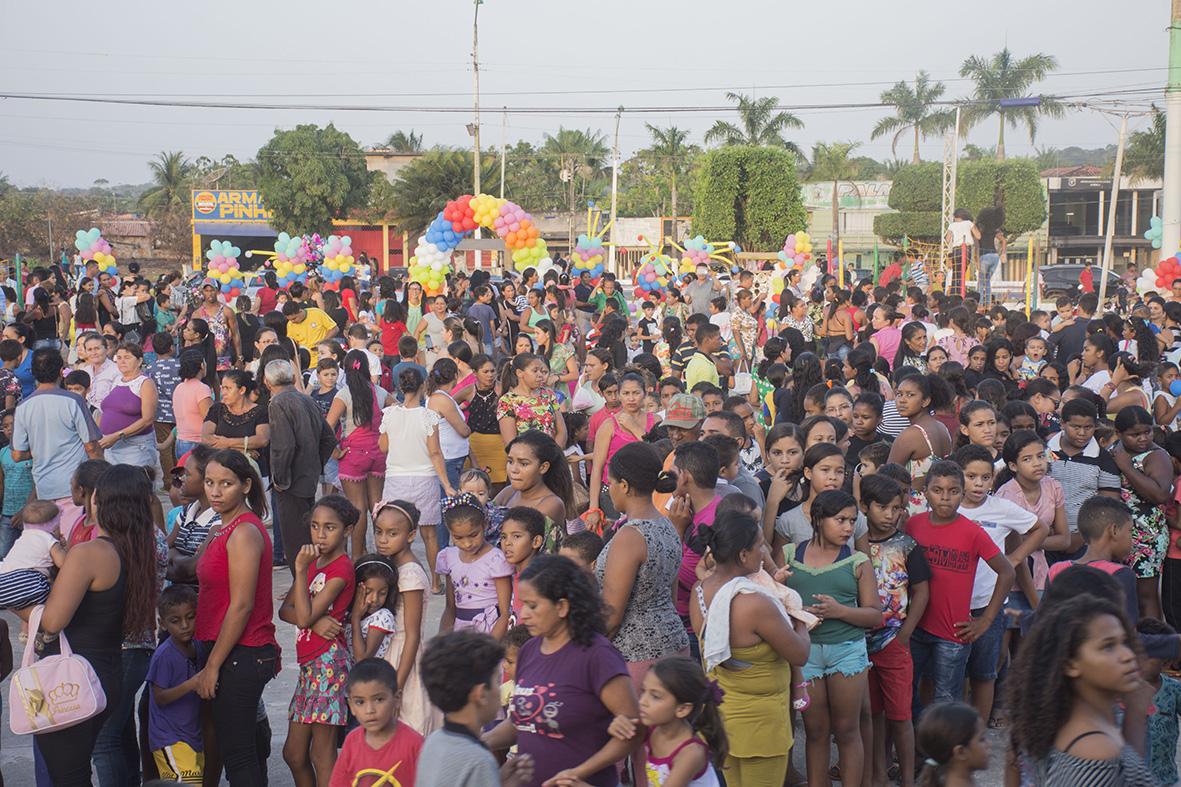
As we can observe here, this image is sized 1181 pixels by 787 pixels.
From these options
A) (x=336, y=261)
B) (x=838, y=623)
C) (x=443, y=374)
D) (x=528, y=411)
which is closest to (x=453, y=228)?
(x=336, y=261)

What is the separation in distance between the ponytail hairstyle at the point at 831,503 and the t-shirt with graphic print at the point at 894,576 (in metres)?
0.45

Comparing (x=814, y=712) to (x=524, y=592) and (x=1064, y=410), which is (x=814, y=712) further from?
(x=1064, y=410)

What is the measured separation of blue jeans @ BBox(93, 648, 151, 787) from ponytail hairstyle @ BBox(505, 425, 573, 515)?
1.89 metres

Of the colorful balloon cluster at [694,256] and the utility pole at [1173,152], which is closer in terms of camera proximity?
the colorful balloon cluster at [694,256]

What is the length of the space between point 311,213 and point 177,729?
49281 mm

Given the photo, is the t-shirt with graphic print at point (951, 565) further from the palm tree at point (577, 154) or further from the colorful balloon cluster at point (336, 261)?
the palm tree at point (577, 154)

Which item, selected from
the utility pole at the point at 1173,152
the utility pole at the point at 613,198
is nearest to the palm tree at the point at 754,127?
the utility pole at the point at 613,198

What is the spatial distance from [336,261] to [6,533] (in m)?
14.3

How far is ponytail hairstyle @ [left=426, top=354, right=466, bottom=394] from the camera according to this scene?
823 centimetres

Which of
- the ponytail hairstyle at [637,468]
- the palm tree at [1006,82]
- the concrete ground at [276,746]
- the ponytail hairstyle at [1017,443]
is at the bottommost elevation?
the concrete ground at [276,746]

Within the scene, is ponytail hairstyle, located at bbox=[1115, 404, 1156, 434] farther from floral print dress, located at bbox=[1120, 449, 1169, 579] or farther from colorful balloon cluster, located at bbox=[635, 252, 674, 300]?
colorful balloon cluster, located at bbox=[635, 252, 674, 300]

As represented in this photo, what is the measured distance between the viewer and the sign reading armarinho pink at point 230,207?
51469 mm

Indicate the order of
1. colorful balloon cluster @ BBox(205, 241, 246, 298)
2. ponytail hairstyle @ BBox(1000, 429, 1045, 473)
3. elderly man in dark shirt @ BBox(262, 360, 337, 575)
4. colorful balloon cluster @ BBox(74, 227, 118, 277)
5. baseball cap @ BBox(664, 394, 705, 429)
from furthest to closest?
colorful balloon cluster @ BBox(74, 227, 118, 277) < colorful balloon cluster @ BBox(205, 241, 246, 298) < elderly man in dark shirt @ BBox(262, 360, 337, 575) < baseball cap @ BBox(664, 394, 705, 429) < ponytail hairstyle @ BBox(1000, 429, 1045, 473)

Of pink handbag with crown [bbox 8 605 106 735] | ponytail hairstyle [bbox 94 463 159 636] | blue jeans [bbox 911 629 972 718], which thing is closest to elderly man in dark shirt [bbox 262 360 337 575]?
ponytail hairstyle [bbox 94 463 159 636]
